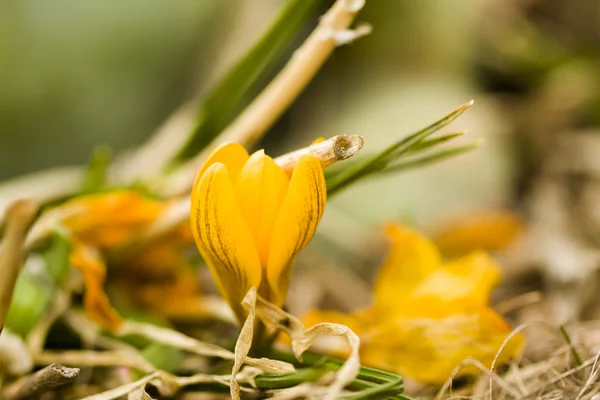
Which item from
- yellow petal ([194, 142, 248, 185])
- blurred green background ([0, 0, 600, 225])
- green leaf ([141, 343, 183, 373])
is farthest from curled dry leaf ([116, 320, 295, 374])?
blurred green background ([0, 0, 600, 225])

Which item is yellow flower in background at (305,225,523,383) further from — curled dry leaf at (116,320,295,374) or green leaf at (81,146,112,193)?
green leaf at (81,146,112,193)

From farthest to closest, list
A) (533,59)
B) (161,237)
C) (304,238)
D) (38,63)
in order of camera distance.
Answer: (533,59)
(38,63)
(161,237)
(304,238)

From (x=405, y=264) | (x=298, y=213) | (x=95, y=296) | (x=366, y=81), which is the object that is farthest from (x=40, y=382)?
(x=366, y=81)

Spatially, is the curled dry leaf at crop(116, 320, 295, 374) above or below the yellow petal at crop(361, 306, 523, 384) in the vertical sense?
above

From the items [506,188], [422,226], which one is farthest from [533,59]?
[422,226]

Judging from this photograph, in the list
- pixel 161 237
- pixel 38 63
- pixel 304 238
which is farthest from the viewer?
pixel 38 63

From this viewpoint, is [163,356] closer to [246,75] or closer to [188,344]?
[188,344]

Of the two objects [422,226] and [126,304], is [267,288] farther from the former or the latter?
[422,226]
